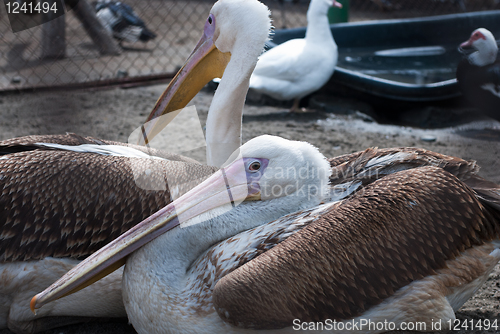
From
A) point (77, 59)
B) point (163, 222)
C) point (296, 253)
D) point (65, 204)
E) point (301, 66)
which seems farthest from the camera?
point (77, 59)

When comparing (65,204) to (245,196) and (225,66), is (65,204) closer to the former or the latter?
(245,196)

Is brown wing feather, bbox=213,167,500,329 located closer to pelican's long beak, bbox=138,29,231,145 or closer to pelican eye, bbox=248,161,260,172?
pelican eye, bbox=248,161,260,172

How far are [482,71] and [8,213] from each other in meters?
4.16

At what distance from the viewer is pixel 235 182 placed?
227 centimetres

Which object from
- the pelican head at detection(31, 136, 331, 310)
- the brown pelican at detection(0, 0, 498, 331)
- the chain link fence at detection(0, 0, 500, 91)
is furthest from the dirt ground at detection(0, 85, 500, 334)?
the pelican head at detection(31, 136, 331, 310)

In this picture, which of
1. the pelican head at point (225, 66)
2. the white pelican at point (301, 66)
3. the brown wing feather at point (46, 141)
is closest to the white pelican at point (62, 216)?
the brown wing feather at point (46, 141)

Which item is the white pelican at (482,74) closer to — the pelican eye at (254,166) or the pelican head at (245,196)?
the pelican head at (245,196)

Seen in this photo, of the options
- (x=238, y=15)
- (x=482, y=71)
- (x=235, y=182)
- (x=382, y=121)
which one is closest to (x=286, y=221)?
(x=235, y=182)

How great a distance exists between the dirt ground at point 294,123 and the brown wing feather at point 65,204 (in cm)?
204

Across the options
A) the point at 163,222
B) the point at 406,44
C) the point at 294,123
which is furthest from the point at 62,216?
the point at 406,44

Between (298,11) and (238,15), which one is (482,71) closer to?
(238,15)

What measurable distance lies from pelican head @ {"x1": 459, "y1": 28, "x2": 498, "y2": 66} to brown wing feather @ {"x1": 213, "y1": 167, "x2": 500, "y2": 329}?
9.94 feet

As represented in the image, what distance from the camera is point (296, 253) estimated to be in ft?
6.38

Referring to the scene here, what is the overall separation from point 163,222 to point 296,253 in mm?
591
